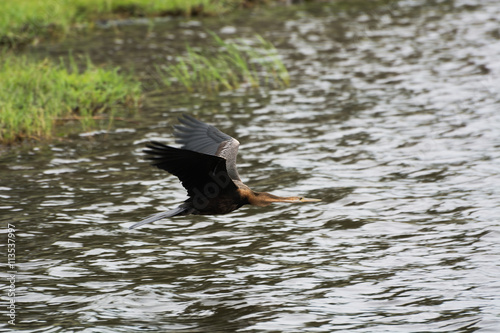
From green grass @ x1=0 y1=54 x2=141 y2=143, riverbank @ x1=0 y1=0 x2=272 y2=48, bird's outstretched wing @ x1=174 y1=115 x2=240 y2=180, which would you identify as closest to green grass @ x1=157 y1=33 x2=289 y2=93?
green grass @ x1=0 y1=54 x2=141 y2=143

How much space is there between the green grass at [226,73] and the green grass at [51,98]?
44.0 inches

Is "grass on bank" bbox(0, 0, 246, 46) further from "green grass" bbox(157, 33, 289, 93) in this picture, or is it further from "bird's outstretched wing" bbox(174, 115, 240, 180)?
"bird's outstretched wing" bbox(174, 115, 240, 180)

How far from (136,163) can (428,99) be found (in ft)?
15.6

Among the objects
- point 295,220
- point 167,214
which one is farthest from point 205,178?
point 295,220

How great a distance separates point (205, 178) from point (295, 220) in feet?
5.12

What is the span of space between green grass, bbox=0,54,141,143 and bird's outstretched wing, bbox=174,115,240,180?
133 inches

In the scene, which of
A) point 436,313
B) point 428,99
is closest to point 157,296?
point 436,313

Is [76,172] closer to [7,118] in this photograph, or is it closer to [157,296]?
[7,118]

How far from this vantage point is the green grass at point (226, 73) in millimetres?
12156

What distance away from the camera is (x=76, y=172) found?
27.0ft

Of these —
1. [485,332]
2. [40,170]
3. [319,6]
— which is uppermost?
[319,6]

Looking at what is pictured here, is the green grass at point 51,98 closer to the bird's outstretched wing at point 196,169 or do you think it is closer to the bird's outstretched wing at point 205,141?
the bird's outstretched wing at point 205,141

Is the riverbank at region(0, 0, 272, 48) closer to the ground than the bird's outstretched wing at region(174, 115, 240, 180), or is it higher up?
higher up

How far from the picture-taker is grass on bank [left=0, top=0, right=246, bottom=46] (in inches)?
587
